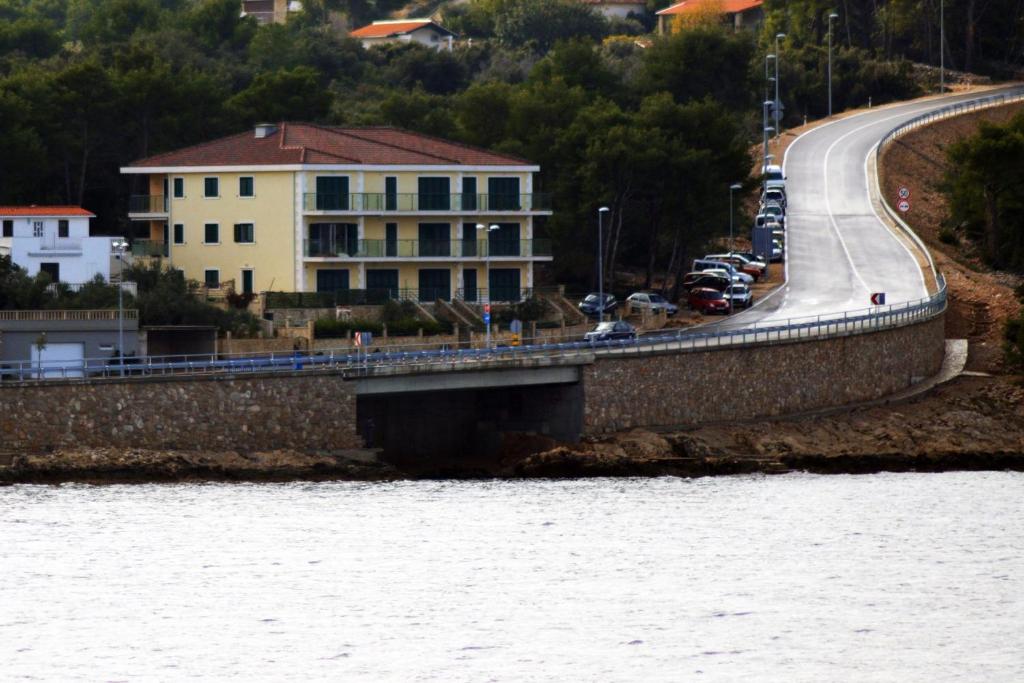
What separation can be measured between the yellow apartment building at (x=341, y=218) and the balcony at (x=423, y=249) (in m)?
0.06

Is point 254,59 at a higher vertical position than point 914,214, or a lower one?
higher

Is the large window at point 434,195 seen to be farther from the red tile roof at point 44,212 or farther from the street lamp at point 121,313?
the red tile roof at point 44,212

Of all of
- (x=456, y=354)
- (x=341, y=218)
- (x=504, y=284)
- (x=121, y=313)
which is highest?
(x=341, y=218)

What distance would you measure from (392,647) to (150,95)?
60240 millimetres

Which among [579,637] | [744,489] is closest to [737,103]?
[744,489]

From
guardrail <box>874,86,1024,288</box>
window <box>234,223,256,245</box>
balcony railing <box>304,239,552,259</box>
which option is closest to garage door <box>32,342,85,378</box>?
balcony railing <box>304,239,552,259</box>

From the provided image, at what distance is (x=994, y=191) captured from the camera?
406 feet

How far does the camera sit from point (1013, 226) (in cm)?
12488

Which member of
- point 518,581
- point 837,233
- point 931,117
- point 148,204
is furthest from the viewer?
point 931,117

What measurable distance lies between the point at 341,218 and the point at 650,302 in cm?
1331

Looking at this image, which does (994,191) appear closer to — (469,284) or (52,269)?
(469,284)

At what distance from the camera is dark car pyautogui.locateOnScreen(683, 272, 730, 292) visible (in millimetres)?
106938

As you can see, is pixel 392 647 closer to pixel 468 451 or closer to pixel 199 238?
pixel 468 451

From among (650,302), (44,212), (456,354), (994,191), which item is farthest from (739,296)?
(44,212)
